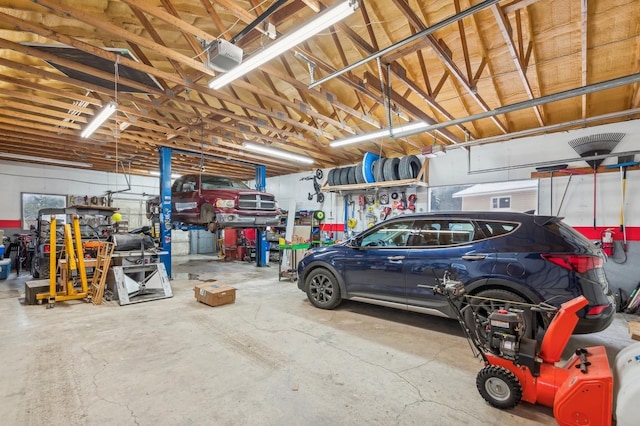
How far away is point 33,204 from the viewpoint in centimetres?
971

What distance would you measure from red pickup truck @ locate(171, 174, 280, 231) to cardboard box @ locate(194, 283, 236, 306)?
2.09 metres

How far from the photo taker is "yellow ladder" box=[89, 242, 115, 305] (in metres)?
4.71

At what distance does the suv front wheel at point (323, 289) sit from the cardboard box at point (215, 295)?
1.26m

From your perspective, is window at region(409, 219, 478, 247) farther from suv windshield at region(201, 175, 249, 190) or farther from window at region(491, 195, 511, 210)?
suv windshield at region(201, 175, 249, 190)

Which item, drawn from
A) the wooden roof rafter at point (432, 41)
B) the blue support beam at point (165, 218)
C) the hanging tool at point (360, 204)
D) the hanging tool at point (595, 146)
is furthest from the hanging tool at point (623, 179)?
the blue support beam at point (165, 218)

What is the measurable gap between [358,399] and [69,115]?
6.95 metres

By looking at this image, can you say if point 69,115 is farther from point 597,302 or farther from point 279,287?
point 597,302

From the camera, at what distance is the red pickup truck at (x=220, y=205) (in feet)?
22.0

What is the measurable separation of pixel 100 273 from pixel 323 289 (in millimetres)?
4025

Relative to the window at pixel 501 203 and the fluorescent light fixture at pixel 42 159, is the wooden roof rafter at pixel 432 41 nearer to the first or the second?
the window at pixel 501 203

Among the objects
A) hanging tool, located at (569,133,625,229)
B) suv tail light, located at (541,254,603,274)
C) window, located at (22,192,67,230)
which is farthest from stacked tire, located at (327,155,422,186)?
window, located at (22,192,67,230)

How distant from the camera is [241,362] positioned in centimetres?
272

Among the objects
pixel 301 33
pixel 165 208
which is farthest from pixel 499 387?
pixel 165 208

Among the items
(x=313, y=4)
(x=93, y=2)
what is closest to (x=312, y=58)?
(x=313, y=4)
